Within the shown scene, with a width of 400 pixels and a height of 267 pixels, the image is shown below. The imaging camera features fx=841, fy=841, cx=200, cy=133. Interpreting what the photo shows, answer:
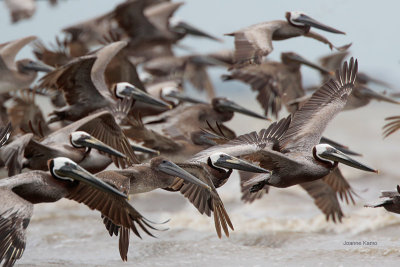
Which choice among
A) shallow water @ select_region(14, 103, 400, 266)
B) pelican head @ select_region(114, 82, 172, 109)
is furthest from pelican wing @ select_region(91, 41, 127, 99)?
shallow water @ select_region(14, 103, 400, 266)

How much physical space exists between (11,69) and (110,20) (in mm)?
4013

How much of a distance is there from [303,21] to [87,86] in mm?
2465

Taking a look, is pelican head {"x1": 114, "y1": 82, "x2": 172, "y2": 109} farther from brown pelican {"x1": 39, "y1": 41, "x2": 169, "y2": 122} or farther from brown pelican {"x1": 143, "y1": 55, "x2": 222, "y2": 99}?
brown pelican {"x1": 143, "y1": 55, "x2": 222, "y2": 99}

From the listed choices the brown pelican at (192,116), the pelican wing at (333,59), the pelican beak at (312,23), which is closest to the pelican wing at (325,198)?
the brown pelican at (192,116)

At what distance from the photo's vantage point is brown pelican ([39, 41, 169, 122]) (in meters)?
8.79

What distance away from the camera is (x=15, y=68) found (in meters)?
10.5

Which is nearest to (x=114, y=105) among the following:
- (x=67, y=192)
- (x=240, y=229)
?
(x=240, y=229)

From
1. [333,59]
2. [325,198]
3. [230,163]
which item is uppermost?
[230,163]

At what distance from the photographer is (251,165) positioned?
6738 millimetres

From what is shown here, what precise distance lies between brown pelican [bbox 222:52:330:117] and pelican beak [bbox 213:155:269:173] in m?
3.30

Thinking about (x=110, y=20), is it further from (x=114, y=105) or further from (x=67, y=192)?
(x=67, y=192)

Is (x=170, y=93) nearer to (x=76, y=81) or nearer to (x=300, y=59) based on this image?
(x=300, y=59)

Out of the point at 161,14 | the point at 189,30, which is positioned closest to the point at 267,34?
the point at 161,14

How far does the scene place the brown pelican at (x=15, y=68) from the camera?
1034 centimetres
